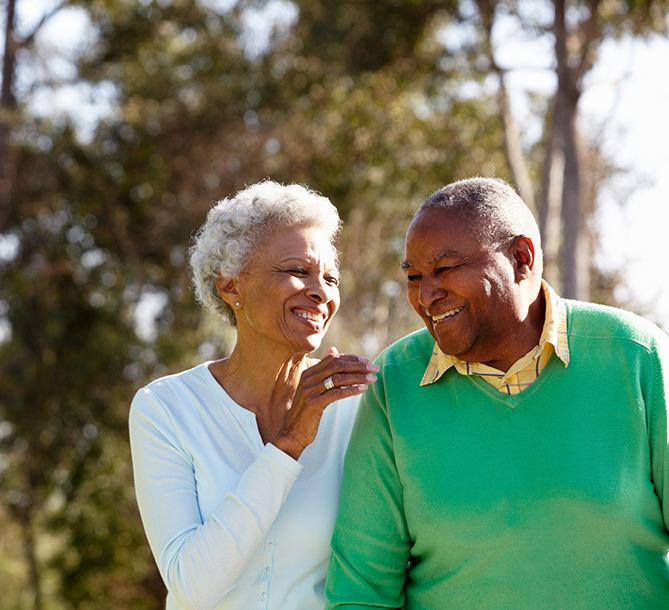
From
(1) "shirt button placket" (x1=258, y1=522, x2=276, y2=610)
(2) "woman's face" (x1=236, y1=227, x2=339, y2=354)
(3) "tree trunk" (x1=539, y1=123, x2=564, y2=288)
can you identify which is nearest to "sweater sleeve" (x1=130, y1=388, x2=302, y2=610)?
(1) "shirt button placket" (x1=258, y1=522, x2=276, y2=610)

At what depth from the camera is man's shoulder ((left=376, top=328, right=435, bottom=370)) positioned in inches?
94.1

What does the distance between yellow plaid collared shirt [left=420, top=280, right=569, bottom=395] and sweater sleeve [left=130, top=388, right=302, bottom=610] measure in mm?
555

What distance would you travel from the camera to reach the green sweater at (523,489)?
1.98 metres

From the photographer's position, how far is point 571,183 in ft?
24.1

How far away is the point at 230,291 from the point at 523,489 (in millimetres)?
1204

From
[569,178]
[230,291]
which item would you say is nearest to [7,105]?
[569,178]

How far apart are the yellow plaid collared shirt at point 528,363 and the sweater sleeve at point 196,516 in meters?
0.56

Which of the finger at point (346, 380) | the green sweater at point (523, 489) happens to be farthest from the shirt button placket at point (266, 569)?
the finger at point (346, 380)

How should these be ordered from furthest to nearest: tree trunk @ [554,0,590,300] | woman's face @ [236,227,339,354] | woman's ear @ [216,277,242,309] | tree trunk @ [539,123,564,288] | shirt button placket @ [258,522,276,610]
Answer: tree trunk @ [539,123,564,288], tree trunk @ [554,0,590,300], woman's ear @ [216,277,242,309], woman's face @ [236,227,339,354], shirt button placket @ [258,522,276,610]

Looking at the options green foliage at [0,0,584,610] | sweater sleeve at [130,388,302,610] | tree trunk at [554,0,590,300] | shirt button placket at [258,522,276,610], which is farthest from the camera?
green foliage at [0,0,584,610]

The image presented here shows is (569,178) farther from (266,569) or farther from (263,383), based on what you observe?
(266,569)

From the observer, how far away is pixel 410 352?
2420 millimetres

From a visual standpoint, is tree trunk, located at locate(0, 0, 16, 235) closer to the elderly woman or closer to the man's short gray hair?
the elderly woman

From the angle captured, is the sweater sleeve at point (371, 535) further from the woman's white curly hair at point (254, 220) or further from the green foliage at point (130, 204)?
the green foliage at point (130, 204)
